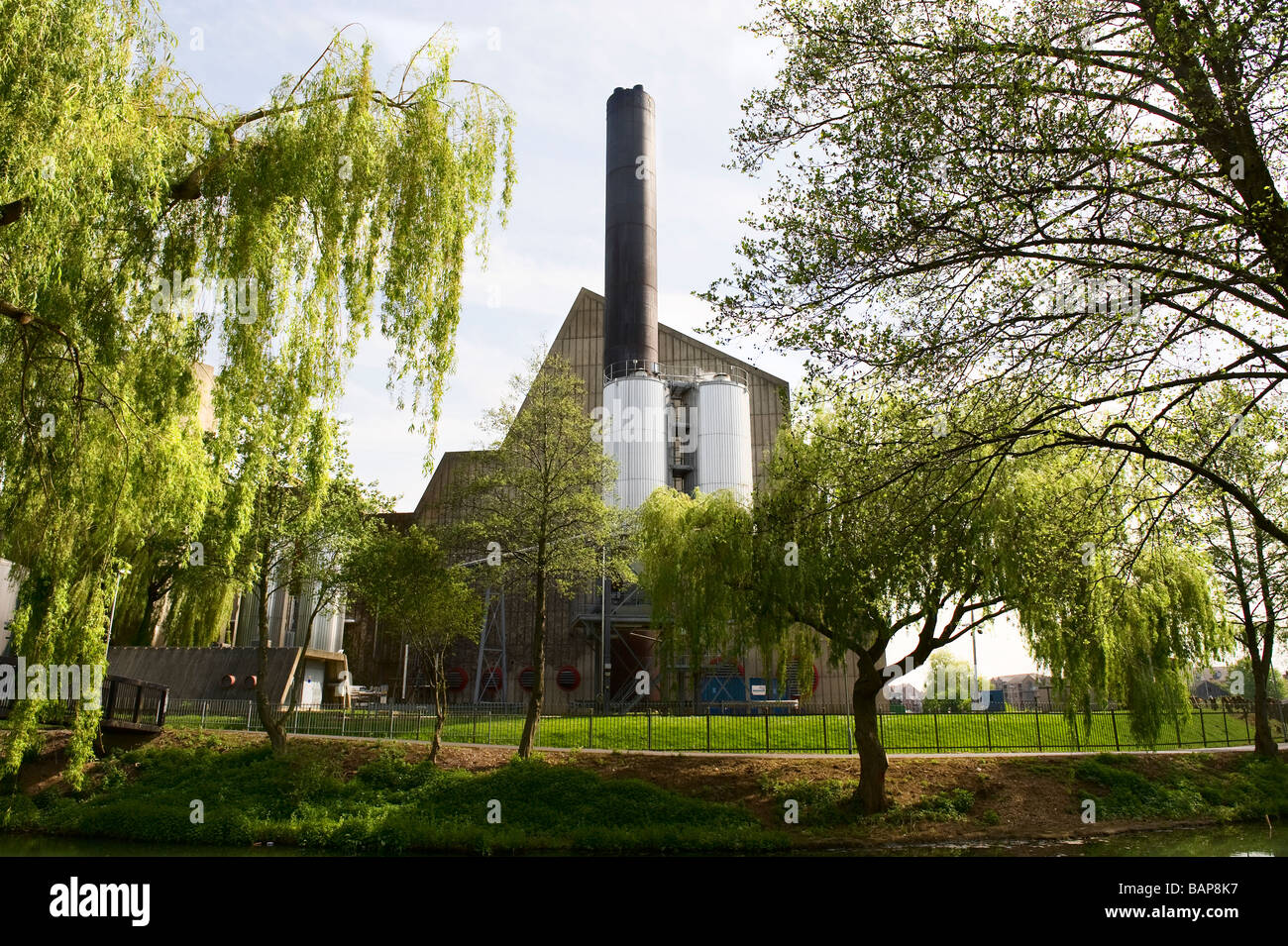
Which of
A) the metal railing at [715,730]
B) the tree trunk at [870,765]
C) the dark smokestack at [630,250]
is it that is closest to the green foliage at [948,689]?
the metal railing at [715,730]

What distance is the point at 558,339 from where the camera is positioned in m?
49.6

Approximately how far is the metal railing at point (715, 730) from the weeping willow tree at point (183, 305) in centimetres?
1520

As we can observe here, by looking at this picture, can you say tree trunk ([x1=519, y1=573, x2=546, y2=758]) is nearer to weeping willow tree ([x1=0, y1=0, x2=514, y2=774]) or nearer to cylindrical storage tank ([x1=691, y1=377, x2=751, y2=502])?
weeping willow tree ([x1=0, y1=0, x2=514, y2=774])

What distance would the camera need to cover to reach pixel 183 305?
32.2ft

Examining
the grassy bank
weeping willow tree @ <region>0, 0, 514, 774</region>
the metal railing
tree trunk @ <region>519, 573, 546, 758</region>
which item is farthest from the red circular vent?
weeping willow tree @ <region>0, 0, 514, 774</region>

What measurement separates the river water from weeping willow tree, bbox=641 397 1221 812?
2339mm

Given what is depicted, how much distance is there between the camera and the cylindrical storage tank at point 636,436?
41.0 m

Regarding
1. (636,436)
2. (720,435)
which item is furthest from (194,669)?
(720,435)
